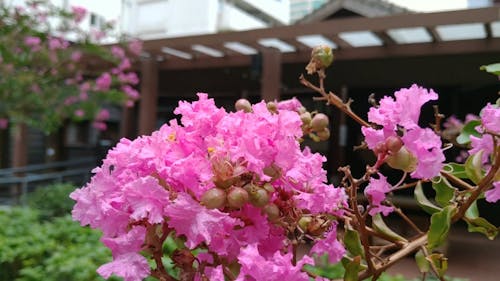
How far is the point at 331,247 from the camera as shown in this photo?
680 mm

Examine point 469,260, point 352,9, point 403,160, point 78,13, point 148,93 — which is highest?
point 352,9

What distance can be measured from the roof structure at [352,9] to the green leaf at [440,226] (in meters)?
5.88

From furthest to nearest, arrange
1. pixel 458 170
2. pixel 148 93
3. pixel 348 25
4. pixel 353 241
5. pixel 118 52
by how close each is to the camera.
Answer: pixel 148 93 < pixel 118 52 < pixel 348 25 < pixel 458 170 < pixel 353 241

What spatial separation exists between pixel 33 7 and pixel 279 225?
213 inches

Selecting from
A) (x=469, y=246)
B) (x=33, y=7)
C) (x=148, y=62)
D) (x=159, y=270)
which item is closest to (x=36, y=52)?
(x=33, y=7)

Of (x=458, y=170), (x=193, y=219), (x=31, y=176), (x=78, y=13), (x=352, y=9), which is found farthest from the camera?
(x=31, y=176)

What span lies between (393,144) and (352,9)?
628cm

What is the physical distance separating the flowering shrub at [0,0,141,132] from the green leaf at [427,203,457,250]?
198 inches

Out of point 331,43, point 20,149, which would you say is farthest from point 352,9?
point 20,149

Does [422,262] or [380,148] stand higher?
[380,148]

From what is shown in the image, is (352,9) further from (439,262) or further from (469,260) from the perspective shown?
(439,262)

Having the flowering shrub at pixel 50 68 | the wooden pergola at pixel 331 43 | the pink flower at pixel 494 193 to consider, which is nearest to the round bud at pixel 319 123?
the pink flower at pixel 494 193

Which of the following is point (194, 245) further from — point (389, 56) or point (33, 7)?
point (33, 7)

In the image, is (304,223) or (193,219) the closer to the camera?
(193,219)
